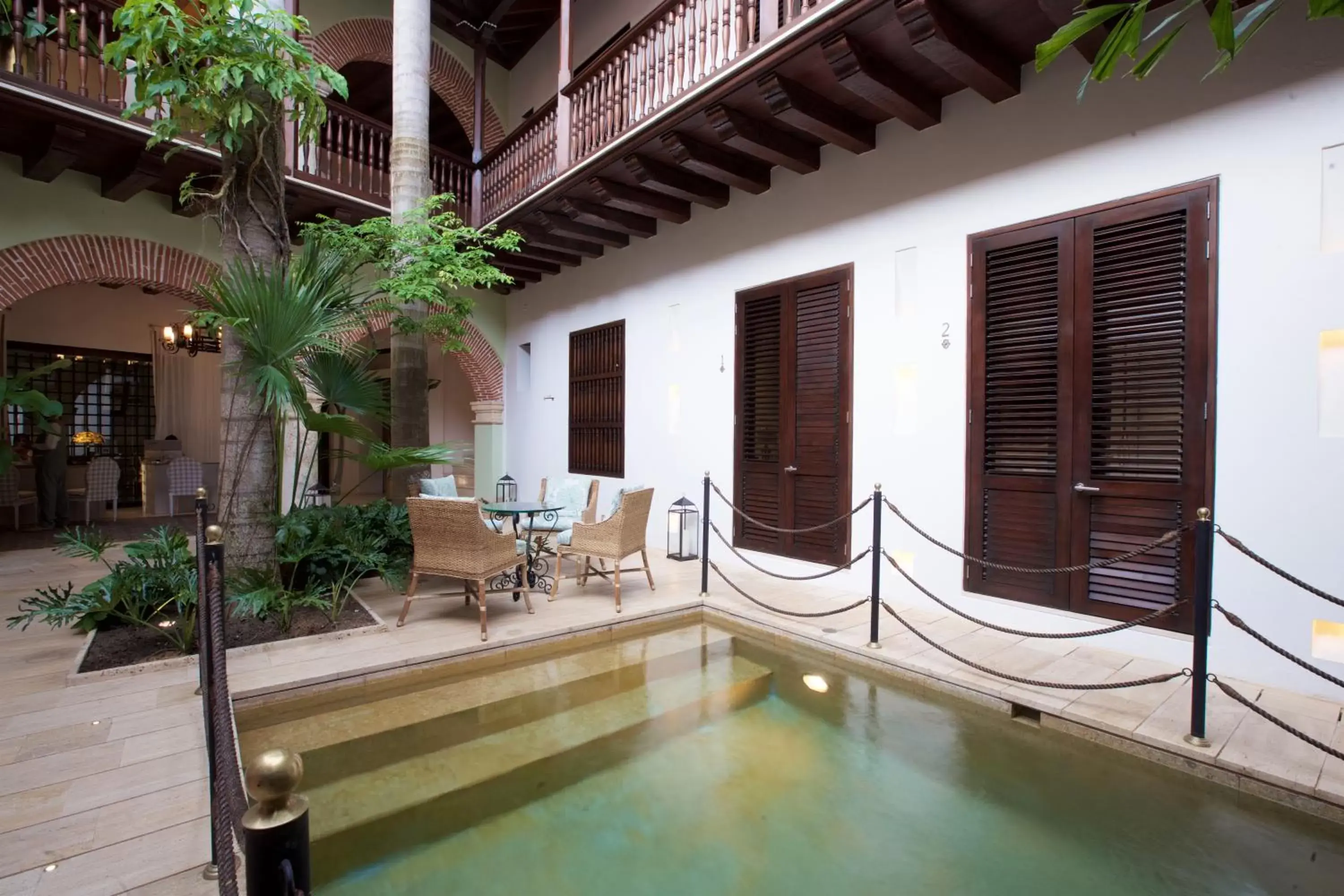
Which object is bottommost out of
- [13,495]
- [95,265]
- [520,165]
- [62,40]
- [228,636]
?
[228,636]

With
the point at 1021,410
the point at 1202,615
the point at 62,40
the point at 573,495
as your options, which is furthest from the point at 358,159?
the point at 1202,615

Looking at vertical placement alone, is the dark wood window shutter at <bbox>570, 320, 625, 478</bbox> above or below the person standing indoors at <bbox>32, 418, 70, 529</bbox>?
above

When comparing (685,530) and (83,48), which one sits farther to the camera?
(685,530)

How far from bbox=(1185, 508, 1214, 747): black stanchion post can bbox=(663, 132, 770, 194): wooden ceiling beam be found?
13.7ft

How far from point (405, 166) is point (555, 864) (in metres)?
5.44

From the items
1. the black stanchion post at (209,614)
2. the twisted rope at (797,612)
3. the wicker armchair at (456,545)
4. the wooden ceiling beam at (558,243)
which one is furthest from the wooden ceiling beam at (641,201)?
the black stanchion post at (209,614)

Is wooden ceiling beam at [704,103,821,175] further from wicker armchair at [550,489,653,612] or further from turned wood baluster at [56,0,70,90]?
turned wood baluster at [56,0,70,90]

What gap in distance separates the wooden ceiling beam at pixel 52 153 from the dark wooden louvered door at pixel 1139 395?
297 inches

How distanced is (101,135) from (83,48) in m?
0.67

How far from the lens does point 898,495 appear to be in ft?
16.0

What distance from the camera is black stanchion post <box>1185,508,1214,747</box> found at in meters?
2.65

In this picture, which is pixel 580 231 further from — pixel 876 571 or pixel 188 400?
pixel 188 400

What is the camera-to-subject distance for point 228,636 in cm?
368

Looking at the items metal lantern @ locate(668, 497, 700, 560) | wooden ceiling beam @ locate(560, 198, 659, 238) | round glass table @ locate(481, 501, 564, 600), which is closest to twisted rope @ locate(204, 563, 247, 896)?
round glass table @ locate(481, 501, 564, 600)
